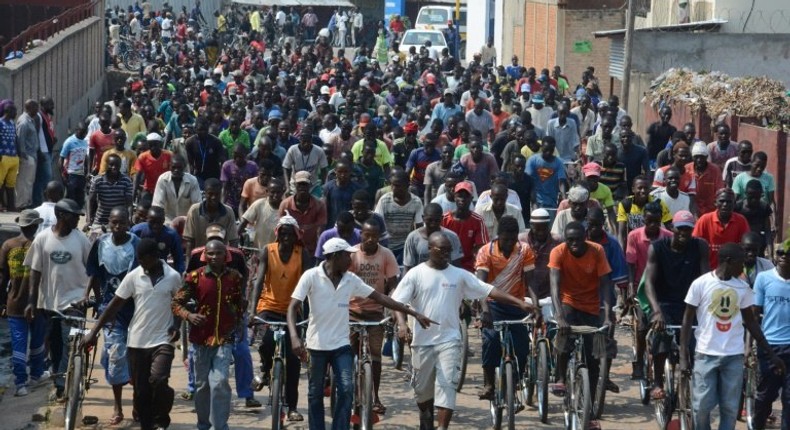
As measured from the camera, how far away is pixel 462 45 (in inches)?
2249

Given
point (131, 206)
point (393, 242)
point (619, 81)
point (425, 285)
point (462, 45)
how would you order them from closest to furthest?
point (425, 285) → point (393, 242) → point (131, 206) → point (619, 81) → point (462, 45)

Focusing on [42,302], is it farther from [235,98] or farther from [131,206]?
[235,98]

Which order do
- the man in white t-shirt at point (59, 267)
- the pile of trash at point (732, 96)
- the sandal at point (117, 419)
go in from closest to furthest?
the sandal at point (117, 419) < the man in white t-shirt at point (59, 267) < the pile of trash at point (732, 96)

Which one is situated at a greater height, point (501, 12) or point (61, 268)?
point (501, 12)

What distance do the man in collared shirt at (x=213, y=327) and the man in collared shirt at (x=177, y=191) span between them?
4142mm

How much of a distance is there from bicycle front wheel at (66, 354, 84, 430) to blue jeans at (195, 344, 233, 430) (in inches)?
37.5

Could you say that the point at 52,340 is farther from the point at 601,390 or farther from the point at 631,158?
the point at 631,158

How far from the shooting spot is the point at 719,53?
29781 mm

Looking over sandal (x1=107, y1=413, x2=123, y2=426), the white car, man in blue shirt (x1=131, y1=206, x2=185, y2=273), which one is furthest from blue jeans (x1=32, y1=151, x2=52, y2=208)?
the white car

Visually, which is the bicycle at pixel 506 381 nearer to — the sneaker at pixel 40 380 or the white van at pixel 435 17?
the sneaker at pixel 40 380

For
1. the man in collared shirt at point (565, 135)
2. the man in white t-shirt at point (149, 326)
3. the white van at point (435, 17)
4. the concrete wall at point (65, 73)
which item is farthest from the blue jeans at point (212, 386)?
the white van at point (435, 17)

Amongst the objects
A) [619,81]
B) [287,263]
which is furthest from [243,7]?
Result: [287,263]

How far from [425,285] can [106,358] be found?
2684mm

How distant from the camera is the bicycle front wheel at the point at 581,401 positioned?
10461 mm
